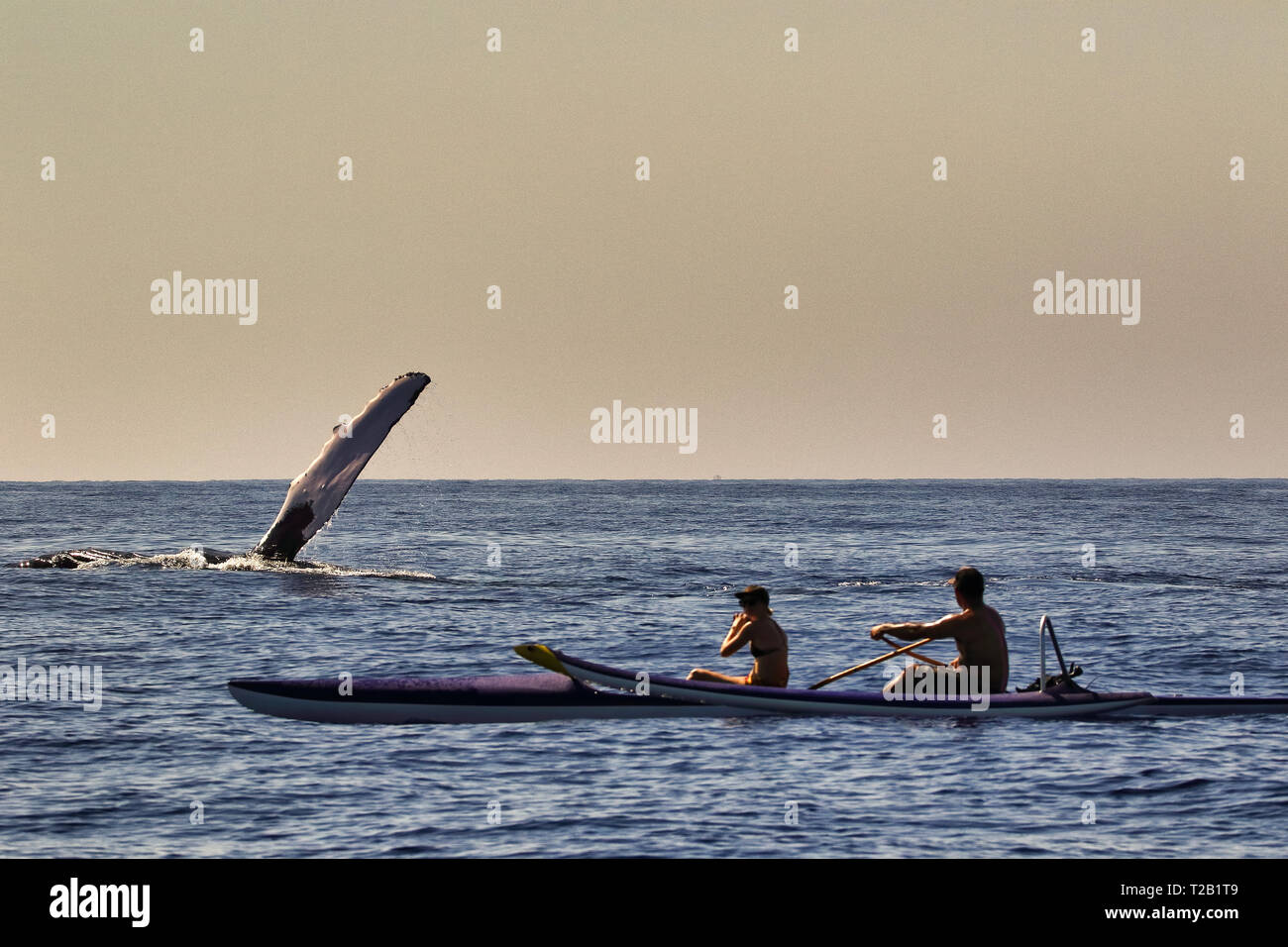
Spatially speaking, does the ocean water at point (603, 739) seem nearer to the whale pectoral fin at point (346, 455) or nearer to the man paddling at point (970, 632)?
the man paddling at point (970, 632)

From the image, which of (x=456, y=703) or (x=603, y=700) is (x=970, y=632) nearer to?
(x=603, y=700)

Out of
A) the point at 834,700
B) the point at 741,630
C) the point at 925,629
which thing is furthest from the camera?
the point at 834,700

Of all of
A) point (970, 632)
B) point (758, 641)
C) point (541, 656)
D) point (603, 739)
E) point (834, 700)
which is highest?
point (970, 632)

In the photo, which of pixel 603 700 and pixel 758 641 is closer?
pixel 758 641

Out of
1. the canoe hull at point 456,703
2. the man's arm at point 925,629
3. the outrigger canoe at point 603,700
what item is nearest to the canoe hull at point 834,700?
the outrigger canoe at point 603,700

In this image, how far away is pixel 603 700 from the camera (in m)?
18.5

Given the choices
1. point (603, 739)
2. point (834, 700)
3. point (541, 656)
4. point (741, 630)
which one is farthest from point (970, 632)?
point (541, 656)

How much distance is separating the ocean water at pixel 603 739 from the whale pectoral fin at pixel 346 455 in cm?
210

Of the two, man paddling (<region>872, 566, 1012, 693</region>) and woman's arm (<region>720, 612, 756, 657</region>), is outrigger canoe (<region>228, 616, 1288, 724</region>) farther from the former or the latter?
woman's arm (<region>720, 612, 756, 657</region>)

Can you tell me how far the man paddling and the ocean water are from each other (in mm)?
674

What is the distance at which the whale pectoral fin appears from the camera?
3123 centimetres

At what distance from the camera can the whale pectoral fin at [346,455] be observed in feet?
102

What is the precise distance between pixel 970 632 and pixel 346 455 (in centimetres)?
1771
